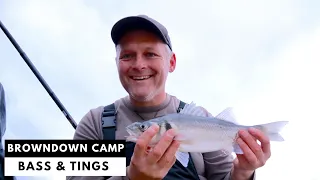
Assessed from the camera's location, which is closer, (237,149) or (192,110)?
(237,149)

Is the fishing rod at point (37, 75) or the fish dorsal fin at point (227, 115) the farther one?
the fishing rod at point (37, 75)

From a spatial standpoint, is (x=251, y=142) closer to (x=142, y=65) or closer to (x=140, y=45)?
(x=142, y=65)

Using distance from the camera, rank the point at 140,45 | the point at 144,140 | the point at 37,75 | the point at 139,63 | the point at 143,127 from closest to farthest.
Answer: the point at 144,140 → the point at 143,127 → the point at 139,63 → the point at 140,45 → the point at 37,75

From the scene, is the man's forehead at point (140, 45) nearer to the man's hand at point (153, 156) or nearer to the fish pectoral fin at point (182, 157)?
the man's hand at point (153, 156)

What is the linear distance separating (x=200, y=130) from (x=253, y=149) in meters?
0.49

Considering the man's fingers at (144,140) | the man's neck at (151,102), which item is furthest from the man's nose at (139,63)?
the man's fingers at (144,140)

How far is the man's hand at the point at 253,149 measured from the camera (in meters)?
3.29

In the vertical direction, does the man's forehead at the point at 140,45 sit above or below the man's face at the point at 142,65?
above

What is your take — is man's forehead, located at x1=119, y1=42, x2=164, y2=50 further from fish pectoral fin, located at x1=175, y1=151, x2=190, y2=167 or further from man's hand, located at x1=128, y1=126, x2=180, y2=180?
fish pectoral fin, located at x1=175, y1=151, x2=190, y2=167

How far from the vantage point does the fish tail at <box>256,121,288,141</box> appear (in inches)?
128

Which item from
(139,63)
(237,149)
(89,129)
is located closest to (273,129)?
(237,149)

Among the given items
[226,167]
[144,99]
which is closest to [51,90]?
[144,99]

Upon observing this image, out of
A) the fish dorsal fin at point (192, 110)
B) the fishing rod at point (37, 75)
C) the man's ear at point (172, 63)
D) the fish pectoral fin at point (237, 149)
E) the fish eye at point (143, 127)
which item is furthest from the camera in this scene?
the fishing rod at point (37, 75)

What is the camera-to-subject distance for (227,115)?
139 inches
